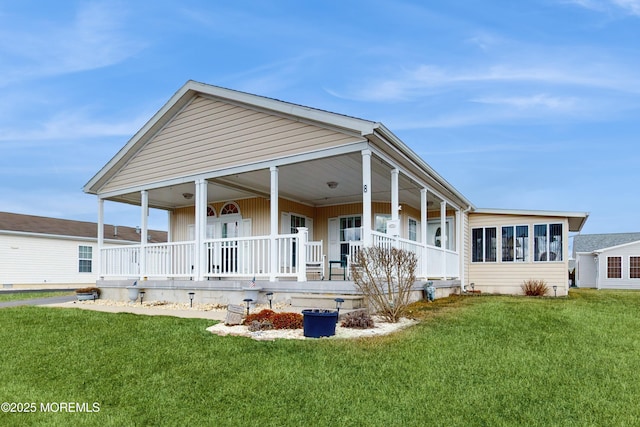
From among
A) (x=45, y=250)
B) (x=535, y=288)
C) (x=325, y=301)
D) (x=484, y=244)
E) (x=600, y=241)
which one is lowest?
(x=535, y=288)

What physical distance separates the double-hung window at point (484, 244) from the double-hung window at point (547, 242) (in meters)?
1.40

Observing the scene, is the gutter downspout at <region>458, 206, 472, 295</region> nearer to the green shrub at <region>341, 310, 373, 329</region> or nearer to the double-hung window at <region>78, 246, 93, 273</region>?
the green shrub at <region>341, 310, 373, 329</region>

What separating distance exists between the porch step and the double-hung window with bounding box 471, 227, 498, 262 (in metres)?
10.2

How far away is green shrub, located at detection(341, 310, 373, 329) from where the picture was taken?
6.83 metres

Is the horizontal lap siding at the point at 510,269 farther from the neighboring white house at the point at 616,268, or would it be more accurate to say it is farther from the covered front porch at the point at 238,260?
the neighboring white house at the point at 616,268

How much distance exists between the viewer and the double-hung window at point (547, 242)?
51.3 ft

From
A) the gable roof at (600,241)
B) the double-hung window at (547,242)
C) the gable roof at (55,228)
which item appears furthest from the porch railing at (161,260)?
the gable roof at (600,241)

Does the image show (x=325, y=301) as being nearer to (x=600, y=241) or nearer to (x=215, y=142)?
(x=215, y=142)

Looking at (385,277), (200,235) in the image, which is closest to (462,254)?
(385,277)

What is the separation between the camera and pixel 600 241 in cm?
3316

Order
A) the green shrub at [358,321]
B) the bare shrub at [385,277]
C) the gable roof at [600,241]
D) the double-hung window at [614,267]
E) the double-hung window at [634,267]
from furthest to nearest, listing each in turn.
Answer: the gable roof at [600,241]
the double-hung window at [614,267]
the double-hung window at [634,267]
the bare shrub at [385,277]
the green shrub at [358,321]

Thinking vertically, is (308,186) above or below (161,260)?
above

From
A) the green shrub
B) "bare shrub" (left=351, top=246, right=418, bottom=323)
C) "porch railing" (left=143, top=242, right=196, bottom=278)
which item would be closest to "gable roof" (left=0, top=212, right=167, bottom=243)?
"porch railing" (left=143, top=242, right=196, bottom=278)

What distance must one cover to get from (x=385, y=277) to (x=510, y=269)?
10.2 metres
